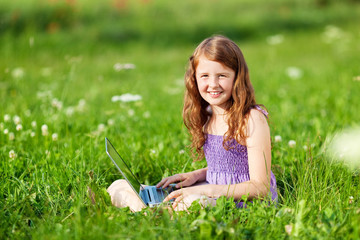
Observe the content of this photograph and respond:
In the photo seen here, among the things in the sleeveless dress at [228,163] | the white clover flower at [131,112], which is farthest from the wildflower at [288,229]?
the white clover flower at [131,112]

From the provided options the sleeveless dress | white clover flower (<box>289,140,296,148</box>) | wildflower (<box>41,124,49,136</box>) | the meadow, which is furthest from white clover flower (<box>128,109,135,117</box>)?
the sleeveless dress

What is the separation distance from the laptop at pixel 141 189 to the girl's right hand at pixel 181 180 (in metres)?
0.04

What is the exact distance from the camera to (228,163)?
2.40m

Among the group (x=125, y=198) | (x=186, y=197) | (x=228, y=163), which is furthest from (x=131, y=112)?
(x=186, y=197)

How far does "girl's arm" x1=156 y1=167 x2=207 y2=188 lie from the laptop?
0.04 meters

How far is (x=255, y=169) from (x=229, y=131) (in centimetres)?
24

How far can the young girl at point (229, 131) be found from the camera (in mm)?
2225

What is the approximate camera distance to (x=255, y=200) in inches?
86.6

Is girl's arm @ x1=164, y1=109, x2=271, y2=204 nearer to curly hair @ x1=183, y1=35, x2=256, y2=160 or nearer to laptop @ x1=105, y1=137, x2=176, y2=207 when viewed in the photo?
curly hair @ x1=183, y1=35, x2=256, y2=160

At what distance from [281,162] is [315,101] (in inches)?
102

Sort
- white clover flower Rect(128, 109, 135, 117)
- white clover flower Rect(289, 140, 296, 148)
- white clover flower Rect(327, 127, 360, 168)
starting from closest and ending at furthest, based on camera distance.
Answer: white clover flower Rect(327, 127, 360, 168), white clover flower Rect(289, 140, 296, 148), white clover flower Rect(128, 109, 135, 117)

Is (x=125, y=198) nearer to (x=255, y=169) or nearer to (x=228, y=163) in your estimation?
(x=228, y=163)

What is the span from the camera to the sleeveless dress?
236 cm

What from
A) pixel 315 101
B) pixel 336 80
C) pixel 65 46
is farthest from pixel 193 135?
pixel 65 46
